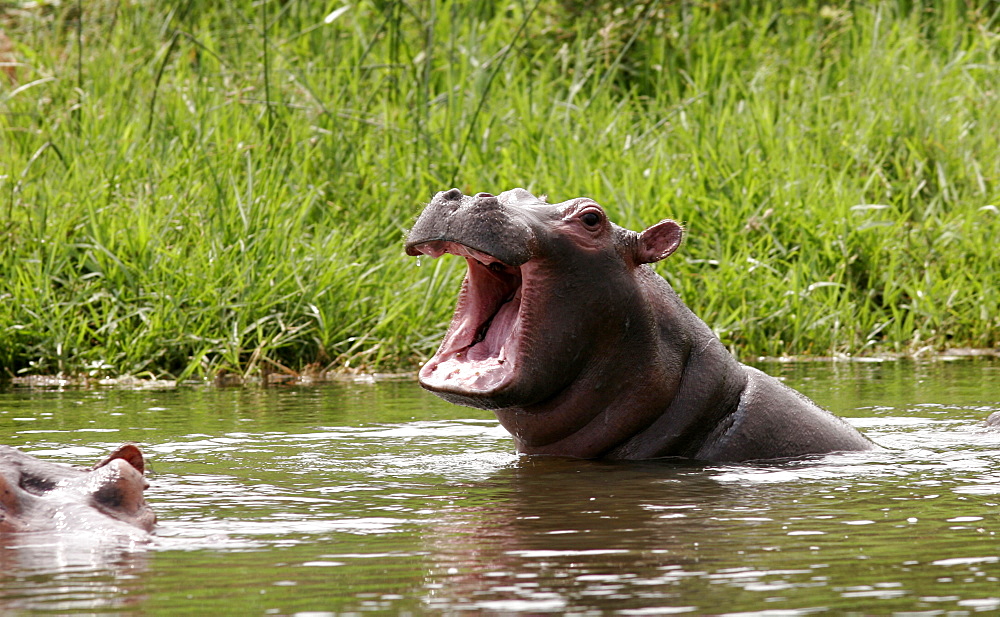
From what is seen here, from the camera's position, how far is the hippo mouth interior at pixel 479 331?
406 centimetres

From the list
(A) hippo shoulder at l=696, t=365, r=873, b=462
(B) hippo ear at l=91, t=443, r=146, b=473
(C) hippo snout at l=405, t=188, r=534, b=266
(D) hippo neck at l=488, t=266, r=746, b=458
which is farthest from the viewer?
(A) hippo shoulder at l=696, t=365, r=873, b=462

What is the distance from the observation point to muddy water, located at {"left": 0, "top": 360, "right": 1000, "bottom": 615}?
8.57 ft

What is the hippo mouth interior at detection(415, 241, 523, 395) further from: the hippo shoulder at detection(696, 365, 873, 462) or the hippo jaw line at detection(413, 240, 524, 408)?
the hippo shoulder at detection(696, 365, 873, 462)

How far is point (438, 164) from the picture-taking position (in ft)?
27.9

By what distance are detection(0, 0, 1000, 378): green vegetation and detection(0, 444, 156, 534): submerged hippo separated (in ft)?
11.6

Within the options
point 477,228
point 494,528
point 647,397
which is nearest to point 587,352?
point 647,397

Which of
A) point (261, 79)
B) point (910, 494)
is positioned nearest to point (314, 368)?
point (261, 79)

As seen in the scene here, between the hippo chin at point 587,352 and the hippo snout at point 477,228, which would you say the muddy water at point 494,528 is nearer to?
the hippo chin at point 587,352

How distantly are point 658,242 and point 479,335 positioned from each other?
540mm

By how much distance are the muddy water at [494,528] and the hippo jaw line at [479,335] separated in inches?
10.0

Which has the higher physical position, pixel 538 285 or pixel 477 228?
pixel 477 228

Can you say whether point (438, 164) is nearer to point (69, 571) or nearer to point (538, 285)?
point (538, 285)

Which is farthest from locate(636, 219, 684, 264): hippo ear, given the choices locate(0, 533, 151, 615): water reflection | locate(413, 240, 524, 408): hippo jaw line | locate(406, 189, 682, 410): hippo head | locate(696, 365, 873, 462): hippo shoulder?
locate(0, 533, 151, 615): water reflection

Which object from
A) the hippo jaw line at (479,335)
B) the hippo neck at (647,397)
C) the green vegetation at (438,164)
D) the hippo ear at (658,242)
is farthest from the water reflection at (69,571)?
the green vegetation at (438,164)
